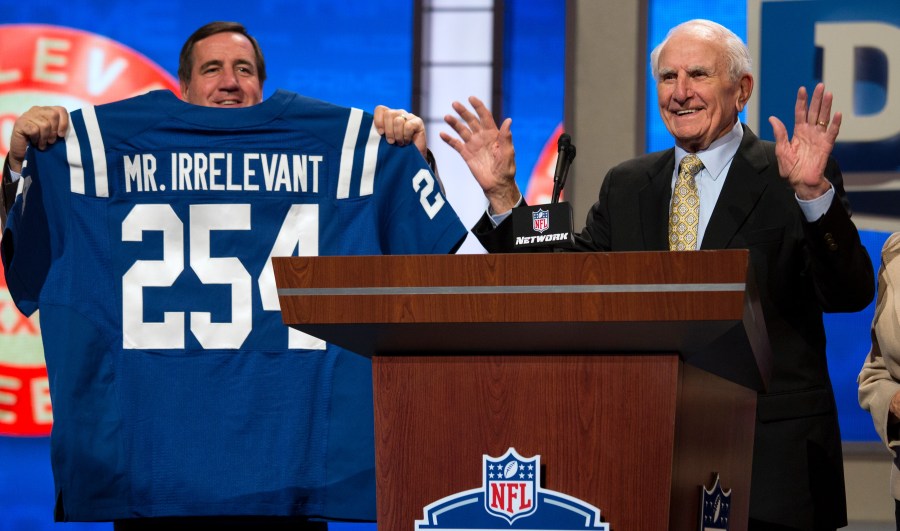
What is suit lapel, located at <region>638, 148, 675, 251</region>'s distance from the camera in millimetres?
2141

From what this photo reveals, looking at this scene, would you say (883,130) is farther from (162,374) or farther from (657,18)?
(162,374)

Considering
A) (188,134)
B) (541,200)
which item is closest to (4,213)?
(188,134)

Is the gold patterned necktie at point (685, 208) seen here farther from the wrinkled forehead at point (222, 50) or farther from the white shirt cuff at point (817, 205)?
the wrinkled forehead at point (222, 50)

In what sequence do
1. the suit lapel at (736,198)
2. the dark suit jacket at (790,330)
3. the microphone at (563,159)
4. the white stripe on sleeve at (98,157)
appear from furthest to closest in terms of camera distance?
the white stripe on sleeve at (98,157) < the suit lapel at (736,198) < the dark suit jacket at (790,330) < the microphone at (563,159)

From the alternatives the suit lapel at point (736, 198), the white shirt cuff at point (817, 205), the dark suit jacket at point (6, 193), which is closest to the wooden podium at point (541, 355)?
the white shirt cuff at point (817, 205)

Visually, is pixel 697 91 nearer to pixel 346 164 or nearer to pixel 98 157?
pixel 346 164

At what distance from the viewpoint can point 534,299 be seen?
1.15m

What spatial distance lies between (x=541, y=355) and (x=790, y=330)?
922mm

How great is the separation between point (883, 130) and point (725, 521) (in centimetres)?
262

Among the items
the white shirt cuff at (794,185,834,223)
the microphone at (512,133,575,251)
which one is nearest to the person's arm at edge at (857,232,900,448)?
the white shirt cuff at (794,185,834,223)

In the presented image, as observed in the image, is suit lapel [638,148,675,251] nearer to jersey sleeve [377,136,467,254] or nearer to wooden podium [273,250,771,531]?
jersey sleeve [377,136,467,254]

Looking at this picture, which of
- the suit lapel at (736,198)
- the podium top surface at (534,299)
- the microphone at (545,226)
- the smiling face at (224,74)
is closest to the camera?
the podium top surface at (534,299)

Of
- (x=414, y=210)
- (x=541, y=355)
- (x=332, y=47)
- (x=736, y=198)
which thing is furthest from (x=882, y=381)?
(x=332, y=47)

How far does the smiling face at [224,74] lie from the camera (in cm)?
246
